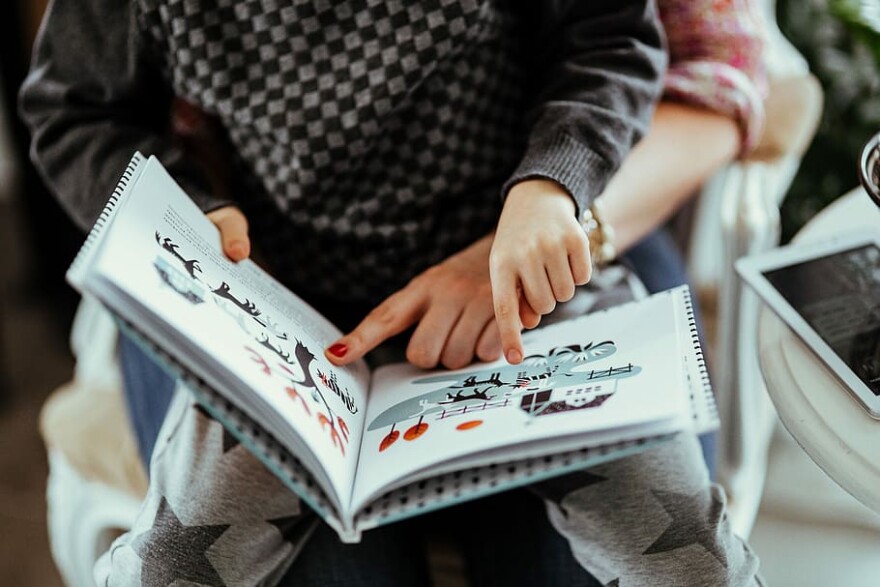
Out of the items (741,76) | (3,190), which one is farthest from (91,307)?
(3,190)

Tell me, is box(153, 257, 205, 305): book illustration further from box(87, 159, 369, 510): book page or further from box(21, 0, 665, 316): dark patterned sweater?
box(21, 0, 665, 316): dark patterned sweater

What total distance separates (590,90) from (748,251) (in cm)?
30

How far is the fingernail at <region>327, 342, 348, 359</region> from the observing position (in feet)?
2.12

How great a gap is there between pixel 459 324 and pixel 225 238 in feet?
0.57

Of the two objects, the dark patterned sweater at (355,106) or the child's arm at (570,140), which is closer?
Answer: the child's arm at (570,140)

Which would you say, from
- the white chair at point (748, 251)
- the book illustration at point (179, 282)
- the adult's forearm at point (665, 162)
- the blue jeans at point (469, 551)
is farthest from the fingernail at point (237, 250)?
the white chair at point (748, 251)

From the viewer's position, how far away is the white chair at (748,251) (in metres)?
0.93

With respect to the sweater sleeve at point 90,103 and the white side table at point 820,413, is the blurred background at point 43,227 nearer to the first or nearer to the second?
the white side table at point 820,413

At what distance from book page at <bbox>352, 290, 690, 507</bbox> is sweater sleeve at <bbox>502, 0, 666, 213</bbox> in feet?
0.34

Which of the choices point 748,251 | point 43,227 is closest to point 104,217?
point 748,251

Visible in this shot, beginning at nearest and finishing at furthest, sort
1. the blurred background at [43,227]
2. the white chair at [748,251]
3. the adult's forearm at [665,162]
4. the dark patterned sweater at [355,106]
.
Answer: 1. the dark patterned sweater at [355,106]
2. the adult's forearm at [665,162]
3. the white chair at [748,251]
4. the blurred background at [43,227]

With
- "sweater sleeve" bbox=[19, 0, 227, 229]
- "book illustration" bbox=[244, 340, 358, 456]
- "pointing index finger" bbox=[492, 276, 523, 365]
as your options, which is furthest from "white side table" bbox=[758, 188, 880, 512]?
"sweater sleeve" bbox=[19, 0, 227, 229]

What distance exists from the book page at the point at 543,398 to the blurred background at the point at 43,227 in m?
0.43

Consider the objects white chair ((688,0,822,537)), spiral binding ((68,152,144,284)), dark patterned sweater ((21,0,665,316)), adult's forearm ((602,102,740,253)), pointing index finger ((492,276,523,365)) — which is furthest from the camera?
white chair ((688,0,822,537))
